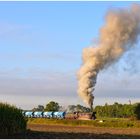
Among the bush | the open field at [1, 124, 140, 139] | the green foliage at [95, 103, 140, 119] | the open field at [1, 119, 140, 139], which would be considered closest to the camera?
the open field at [1, 124, 140, 139]

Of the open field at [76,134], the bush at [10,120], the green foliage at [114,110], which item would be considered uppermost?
the green foliage at [114,110]

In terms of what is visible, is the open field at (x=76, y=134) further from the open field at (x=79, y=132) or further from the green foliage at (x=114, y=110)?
the green foliage at (x=114, y=110)

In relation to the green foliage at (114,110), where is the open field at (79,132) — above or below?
below

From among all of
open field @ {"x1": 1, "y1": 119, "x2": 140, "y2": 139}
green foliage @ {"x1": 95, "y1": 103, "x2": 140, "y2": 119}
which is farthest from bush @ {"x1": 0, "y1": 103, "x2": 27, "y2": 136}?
green foliage @ {"x1": 95, "y1": 103, "x2": 140, "y2": 119}

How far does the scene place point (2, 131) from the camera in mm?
24688

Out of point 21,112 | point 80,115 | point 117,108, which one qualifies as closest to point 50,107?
point 117,108

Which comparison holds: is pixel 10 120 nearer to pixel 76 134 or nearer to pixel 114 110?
pixel 76 134

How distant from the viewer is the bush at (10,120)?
82.1 feet

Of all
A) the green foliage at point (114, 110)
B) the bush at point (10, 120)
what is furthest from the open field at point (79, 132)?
the green foliage at point (114, 110)

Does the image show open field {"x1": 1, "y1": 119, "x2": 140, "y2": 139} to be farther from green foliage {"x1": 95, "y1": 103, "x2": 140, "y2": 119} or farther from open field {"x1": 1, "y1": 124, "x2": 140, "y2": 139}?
green foliage {"x1": 95, "y1": 103, "x2": 140, "y2": 119}

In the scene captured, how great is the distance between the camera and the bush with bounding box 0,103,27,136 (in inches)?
985

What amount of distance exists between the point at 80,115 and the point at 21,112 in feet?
126

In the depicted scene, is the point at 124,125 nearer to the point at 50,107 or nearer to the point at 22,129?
the point at 22,129

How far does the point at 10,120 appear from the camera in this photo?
2572 centimetres
